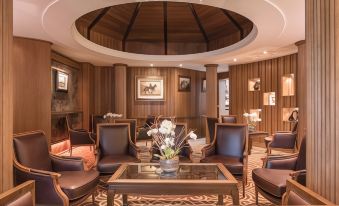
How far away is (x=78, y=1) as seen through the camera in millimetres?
3293

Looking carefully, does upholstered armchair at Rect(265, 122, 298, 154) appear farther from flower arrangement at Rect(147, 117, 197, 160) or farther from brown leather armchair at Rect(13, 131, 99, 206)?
brown leather armchair at Rect(13, 131, 99, 206)

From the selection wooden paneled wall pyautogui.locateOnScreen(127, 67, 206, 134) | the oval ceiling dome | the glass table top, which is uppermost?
the oval ceiling dome

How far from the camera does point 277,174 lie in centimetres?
296

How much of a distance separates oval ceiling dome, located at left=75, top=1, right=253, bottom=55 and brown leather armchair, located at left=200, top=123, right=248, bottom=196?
9.84ft

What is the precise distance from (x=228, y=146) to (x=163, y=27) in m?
4.31

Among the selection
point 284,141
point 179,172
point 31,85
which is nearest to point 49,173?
point 179,172

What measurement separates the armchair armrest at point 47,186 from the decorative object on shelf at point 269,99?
6.76 metres

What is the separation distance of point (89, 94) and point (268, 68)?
19.7ft

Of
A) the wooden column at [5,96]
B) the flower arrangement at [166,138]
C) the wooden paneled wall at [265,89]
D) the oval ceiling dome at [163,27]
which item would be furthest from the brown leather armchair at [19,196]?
the wooden paneled wall at [265,89]

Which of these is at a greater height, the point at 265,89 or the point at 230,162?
the point at 265,89

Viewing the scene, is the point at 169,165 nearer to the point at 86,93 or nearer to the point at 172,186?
the point at 172,186

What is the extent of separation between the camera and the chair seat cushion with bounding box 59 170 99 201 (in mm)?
2576

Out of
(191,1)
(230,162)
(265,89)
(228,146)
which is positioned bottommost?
(230,162)

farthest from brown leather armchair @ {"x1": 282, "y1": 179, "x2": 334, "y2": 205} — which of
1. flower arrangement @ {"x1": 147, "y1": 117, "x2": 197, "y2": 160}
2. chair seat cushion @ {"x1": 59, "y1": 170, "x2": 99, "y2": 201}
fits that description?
chair seat cushion @ {"x1": 59, "y1": 170, "x2": 99, "y2": 201}
